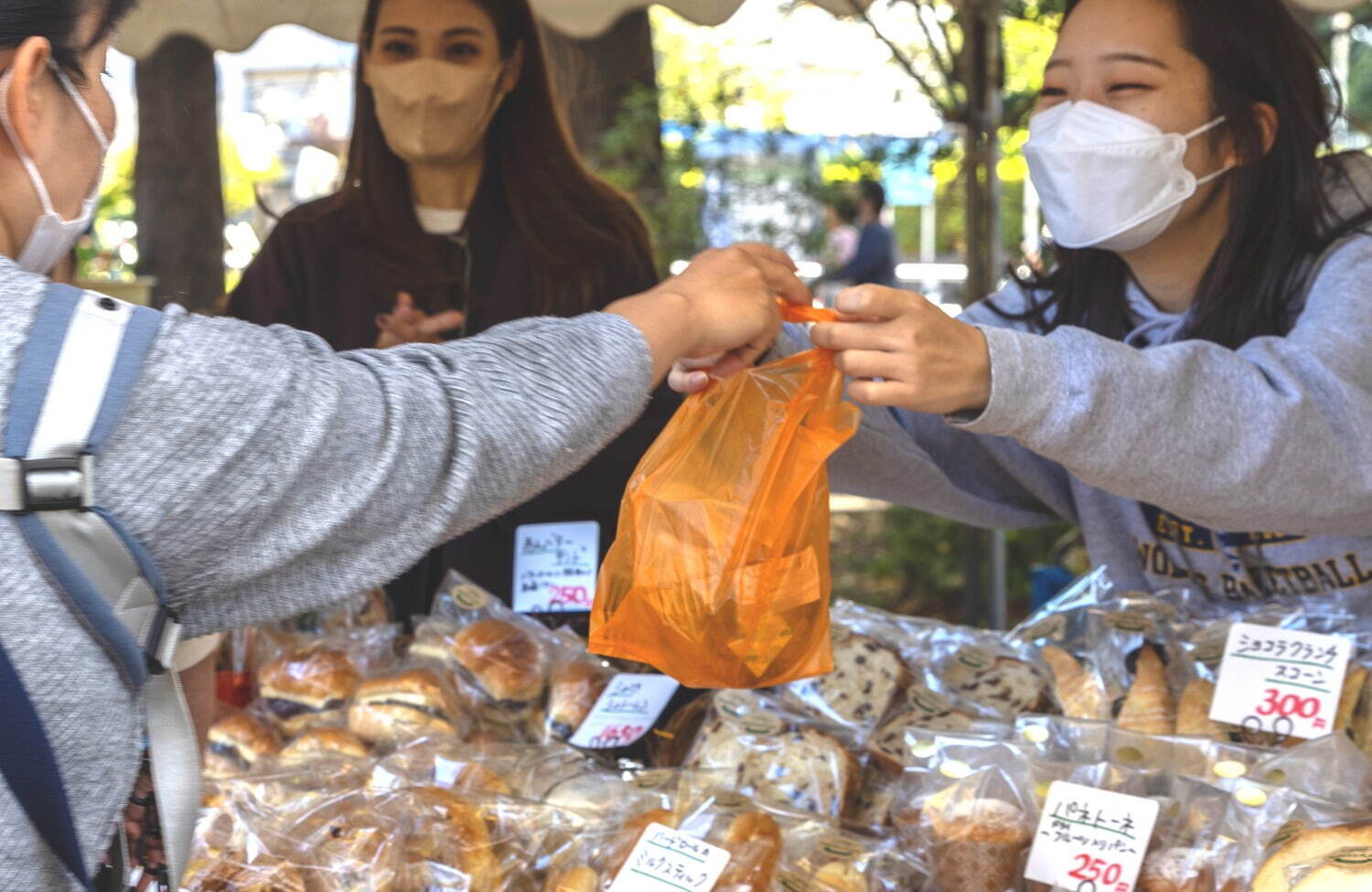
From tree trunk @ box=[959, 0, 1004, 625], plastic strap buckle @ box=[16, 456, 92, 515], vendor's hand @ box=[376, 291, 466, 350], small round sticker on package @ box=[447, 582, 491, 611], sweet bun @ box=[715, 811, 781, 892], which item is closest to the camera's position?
plastic strap buckle @ box=[16, 456, 92, 515]

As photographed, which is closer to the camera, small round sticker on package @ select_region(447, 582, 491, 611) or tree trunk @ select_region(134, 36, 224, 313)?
small round sticker on package @ select_region(447, 582, 491, 611)

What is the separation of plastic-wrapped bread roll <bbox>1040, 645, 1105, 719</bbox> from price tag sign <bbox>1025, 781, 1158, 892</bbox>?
1.20 ft

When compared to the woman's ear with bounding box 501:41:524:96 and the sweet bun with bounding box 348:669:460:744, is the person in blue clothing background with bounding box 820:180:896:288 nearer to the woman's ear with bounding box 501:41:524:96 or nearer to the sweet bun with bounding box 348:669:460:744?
the woman's ear with bounding box 501:41:524:96

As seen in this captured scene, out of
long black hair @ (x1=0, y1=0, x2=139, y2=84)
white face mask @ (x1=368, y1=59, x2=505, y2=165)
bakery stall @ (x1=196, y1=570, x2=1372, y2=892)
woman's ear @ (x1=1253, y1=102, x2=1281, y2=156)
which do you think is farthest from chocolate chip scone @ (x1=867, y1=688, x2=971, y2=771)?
white face mask @ (x1=368, y1=59, x2=505, y2=165)

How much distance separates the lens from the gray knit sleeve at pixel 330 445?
1.02 m

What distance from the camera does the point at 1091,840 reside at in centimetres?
154

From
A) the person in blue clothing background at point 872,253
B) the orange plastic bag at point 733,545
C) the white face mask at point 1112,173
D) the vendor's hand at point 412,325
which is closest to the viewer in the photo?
the orange plastic bag at point 733,545

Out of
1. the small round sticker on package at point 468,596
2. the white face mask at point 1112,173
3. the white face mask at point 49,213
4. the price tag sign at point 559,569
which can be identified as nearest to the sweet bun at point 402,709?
the small round sticker on package at point 468,596

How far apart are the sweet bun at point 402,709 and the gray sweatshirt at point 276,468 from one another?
924 mm

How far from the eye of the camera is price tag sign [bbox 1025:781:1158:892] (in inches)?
59.4

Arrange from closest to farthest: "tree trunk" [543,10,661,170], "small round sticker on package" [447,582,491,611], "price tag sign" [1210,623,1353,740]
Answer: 1. "price tag sign" [1210,623,1353,740]
2. "small round sticker on package" [447,582,491,611]
3. "tree trunk" [543,10,661,170]

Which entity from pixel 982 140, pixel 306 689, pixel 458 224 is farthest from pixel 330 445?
pixel 982 140

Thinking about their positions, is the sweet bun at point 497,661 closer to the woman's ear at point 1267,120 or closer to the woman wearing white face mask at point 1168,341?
the woman wearing white face mask at point 1168,341

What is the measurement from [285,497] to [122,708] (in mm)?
203
